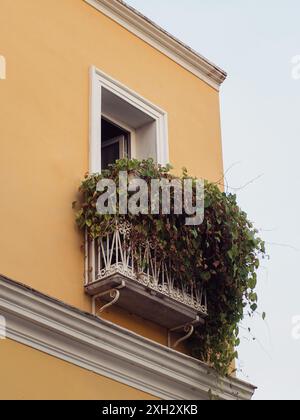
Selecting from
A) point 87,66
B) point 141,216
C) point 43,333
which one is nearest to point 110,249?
point 141,216

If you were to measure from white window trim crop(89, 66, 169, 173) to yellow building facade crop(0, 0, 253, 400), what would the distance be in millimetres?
13

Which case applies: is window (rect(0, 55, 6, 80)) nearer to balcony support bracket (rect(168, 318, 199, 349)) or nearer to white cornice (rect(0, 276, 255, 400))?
white cornice (rect(0, 276, 255, 400))

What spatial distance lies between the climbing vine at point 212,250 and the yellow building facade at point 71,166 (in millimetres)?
260

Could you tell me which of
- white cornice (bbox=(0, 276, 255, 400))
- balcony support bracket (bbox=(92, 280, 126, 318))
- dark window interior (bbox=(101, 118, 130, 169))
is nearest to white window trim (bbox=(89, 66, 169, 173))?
dark window interior (bbox=(101, 118, 130, 169))

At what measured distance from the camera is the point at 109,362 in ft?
37.0

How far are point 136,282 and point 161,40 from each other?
3.39 meters

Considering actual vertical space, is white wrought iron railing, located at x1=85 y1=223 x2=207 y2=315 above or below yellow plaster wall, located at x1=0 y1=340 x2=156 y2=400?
above

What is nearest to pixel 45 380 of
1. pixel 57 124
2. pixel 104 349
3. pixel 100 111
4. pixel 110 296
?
pixel 104 349

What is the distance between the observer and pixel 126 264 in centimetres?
1158

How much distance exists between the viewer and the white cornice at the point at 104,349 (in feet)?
35.0

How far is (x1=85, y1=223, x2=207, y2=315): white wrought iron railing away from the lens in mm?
11578

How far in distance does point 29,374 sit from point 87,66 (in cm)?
349

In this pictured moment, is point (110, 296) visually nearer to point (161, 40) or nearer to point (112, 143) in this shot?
point (112, 143)
